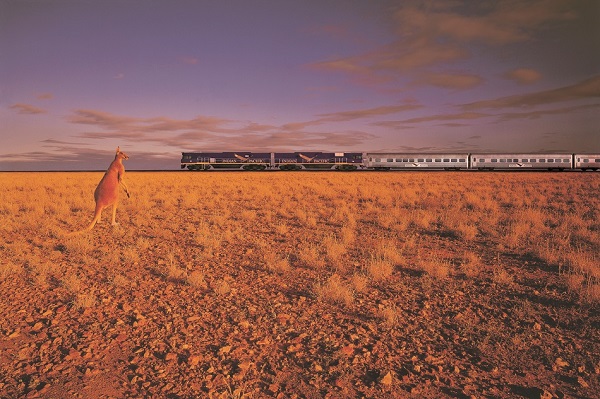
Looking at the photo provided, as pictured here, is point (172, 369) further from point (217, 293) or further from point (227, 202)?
point (227, 202)

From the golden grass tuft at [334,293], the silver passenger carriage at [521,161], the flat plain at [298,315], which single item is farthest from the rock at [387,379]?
the silver passenger carriage at [521,161]

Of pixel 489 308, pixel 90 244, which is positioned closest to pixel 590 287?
pixel 489 308

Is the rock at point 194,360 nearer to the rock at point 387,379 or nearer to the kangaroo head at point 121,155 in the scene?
the rock at point 387,379

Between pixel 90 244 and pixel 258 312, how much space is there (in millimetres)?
6557

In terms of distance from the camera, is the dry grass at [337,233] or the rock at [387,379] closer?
the rock at [387,379]

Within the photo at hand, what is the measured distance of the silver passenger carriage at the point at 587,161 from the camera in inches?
2461

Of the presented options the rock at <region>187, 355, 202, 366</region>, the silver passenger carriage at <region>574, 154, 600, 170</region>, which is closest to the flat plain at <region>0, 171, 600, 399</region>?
the rock at <region>187, 355, 202, 366</region>

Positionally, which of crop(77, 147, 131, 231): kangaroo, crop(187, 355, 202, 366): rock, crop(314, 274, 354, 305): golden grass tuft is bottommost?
crop(187, 355, 202, 366): rock

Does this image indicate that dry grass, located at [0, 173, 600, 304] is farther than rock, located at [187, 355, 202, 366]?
Yes

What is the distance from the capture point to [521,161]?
210 feet

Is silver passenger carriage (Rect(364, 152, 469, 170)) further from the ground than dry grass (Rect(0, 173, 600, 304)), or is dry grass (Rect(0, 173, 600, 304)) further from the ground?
silver passenger carriage (Rect(364, 152, 469, 170))

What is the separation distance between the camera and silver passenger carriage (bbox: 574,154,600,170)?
205ft

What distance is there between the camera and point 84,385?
3957mm

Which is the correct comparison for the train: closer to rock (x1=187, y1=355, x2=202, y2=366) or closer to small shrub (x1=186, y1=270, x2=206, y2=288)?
small shrub (x1=186, y1=270, x2=206, y2=288)
